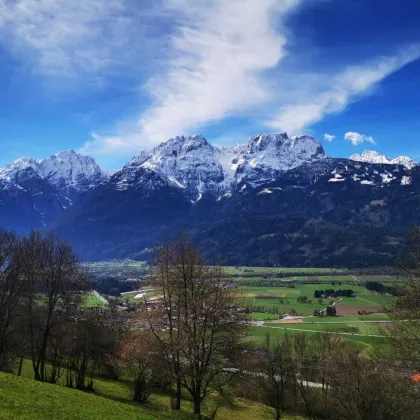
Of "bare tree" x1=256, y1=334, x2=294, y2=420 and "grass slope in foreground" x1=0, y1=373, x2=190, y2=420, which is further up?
"grass slope in foreground" x1=0, y1=373, x2=190, y2=420

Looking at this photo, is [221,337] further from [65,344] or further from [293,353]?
[293,353]

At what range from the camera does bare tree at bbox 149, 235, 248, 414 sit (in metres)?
31.9

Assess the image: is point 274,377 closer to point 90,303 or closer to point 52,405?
point 52,405

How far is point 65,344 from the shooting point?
174 feet

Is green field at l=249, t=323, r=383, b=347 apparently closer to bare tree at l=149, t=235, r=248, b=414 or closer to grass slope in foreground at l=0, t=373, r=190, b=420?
bare tree at l=149, t=235, r=248, b=414

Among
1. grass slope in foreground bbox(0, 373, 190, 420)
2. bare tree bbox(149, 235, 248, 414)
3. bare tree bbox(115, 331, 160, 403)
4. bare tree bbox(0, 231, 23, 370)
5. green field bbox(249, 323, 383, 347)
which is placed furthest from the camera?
green field bbox(249, 323, 383, 347)

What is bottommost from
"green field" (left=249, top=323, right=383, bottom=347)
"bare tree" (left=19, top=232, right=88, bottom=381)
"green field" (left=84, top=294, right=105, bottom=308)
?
"green field" (left=249, top=323, right=383, bottom=347)

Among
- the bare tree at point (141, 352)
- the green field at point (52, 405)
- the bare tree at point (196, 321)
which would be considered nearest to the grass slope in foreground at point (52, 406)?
the green field at point (52, 405)

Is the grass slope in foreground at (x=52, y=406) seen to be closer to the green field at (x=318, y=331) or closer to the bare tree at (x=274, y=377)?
the bare tree at (x=274, y=377)

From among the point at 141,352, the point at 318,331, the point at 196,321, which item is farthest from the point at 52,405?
the point at 318,331

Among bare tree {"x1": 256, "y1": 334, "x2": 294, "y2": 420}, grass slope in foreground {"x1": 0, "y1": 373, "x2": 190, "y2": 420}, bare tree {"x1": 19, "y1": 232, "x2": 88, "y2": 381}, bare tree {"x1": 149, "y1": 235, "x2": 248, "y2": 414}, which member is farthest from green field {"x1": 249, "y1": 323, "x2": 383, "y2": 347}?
grass slope in foreground {"x1": 0, "y1": 373, "x2": 190, "y2": 420}

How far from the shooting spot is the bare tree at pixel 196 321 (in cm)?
3191

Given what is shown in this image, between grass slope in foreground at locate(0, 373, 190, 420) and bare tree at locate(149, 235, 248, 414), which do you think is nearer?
grass slope in foreground at locate(0, 373, 190, 420)

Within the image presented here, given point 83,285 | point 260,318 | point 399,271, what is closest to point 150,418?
point 83,285
